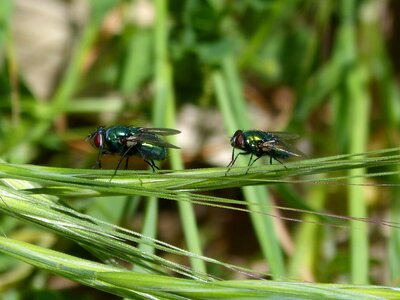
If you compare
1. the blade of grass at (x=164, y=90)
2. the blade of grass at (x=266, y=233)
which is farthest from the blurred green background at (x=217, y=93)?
the blade of grass at (x=266, y=233)

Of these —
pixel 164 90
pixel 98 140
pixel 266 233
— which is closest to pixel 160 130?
pixel 98 140

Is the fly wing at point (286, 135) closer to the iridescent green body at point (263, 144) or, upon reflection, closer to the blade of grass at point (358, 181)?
the iridescent green body at point (263, 144)

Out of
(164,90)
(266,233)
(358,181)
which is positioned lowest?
(266,233)

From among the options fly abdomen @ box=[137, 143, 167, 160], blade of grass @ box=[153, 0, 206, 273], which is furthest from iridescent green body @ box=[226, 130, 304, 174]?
blade of grass @ box=[153, 0, 206, 273]

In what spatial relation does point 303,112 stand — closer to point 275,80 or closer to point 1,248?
point 275,80

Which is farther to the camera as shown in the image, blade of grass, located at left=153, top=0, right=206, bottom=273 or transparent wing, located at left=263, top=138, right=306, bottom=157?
blade of grass, located at left=153, top=0, right=206, bottom=273

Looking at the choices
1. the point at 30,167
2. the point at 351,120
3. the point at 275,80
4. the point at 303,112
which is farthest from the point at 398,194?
the point at 30,167

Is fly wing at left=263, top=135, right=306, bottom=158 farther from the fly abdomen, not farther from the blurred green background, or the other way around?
the blurred green background

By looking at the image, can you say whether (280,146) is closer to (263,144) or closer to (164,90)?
(263,144)

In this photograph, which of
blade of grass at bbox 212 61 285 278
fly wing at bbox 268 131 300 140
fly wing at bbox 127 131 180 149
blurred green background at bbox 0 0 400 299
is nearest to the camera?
fly wing at bbox 127 131 180 149
